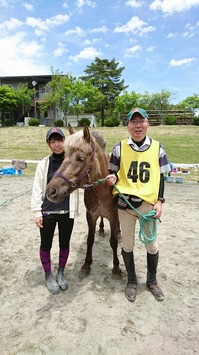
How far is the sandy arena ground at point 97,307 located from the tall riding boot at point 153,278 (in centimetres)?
6

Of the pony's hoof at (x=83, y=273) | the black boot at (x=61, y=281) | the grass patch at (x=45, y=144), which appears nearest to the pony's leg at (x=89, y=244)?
the pony's hoof at (x=83, y=273)

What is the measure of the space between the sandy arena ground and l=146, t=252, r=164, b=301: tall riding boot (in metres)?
0.06

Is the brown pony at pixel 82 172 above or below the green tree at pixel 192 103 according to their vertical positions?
below

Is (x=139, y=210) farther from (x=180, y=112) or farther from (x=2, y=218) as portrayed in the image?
(x=180, y=112)

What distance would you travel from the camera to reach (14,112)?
36.7 meters

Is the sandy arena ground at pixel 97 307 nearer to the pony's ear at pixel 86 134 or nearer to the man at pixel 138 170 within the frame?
the man at pixel 138 170

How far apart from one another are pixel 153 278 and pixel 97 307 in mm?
700

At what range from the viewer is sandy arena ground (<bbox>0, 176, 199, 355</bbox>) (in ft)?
6.59

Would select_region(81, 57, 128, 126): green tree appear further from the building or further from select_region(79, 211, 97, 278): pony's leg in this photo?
select_region(79, 211, 97, 278): pony's leg

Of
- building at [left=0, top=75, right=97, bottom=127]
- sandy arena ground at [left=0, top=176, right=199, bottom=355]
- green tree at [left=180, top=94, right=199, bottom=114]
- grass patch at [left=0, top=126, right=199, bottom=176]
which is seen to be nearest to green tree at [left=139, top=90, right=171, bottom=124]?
green tree at [left=180, top=94, right=199, bottom=114]

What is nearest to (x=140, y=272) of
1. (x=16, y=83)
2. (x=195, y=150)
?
(x=195, y=150)

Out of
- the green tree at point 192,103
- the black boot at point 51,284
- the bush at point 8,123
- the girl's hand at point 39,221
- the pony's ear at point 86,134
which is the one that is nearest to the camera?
the pony's ear at point 86,134

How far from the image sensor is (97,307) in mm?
2453

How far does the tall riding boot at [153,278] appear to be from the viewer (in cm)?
260
